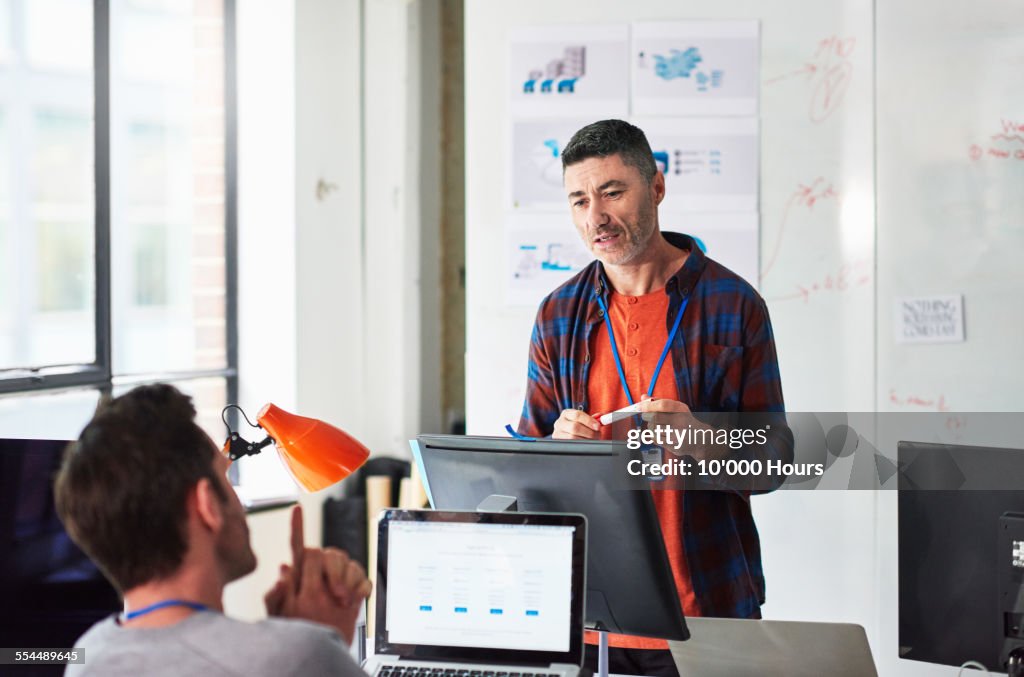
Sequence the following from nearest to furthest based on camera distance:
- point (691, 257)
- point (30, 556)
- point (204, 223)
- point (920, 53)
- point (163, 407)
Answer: point (163, 407) < point (30, 556) < point (691, 257) < point (920, 53) < point (204, 223)

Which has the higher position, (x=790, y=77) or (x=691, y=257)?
(x=790, y=77)

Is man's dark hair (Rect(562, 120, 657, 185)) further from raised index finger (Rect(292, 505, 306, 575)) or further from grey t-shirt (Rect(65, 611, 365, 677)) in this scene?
grey t-shirt (Rect(65, 611, 365, 677))

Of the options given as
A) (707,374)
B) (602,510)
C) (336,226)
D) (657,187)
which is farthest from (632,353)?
(336,226)

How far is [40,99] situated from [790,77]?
2.34 meters

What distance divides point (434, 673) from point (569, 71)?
7.16ft

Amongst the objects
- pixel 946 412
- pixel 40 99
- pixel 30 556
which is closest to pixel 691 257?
pixel 946 412

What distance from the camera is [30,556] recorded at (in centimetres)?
149

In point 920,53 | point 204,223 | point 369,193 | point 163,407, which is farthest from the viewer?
point 369,193

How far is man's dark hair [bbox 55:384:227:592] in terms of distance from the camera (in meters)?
1.16

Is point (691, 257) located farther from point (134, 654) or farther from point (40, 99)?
point (40, 99)

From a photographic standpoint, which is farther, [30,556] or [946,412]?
[946,412]

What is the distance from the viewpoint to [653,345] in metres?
2.21

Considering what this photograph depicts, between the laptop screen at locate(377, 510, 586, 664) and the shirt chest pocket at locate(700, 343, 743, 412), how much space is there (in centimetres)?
75

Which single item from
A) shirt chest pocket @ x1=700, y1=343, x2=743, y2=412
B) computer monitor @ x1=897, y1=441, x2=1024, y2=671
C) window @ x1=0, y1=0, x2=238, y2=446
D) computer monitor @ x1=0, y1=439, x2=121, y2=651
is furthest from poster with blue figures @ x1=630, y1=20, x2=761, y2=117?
computer monitor @ x1=0, y1=439, x2=121, y2=651
